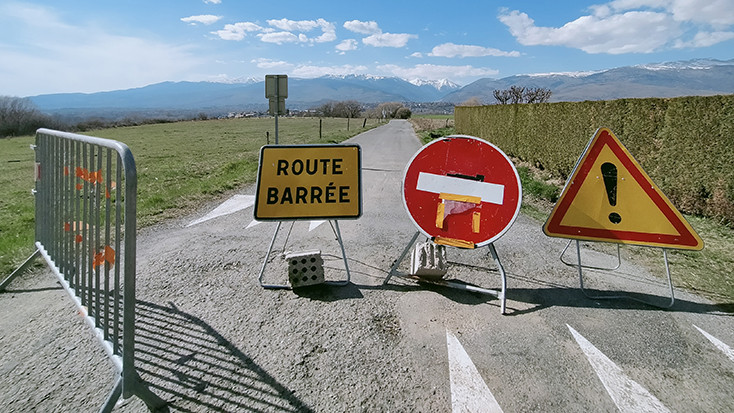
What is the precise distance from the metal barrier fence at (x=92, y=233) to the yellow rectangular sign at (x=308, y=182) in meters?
1.43

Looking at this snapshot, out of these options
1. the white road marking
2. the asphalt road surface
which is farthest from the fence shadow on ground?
the white road marking

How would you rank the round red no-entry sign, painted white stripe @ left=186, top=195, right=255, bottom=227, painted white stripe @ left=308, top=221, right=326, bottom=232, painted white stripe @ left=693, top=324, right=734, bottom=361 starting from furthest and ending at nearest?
painted white stripe @ left=186, top=195, right=255, bottom=227 < painted white stripe @ left=308, top=221, right=326, bottom=232 < the round red no-entry sign < painted white stripe @ left=693, top=324, right=734, bottom=361

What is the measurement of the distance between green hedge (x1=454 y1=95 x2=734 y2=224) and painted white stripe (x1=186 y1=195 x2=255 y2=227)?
28.6 feet

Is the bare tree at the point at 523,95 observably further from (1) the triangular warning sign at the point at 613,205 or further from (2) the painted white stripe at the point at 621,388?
(2) the painted white stripe at the point at 621,388

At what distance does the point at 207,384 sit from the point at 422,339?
1.63m

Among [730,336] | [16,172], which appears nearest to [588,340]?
[730,336]

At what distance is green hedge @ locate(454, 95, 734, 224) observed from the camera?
694cm

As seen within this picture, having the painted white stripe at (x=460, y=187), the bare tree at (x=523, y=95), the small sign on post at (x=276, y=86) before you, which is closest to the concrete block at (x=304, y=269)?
the painted white stripe at (x=460, y=187)

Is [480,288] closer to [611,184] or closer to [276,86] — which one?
[611,184]

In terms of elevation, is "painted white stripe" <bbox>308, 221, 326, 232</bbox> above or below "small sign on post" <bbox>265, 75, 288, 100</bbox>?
below

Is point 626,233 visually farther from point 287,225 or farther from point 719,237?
point 287,225

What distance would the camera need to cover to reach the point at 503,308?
3.58 m

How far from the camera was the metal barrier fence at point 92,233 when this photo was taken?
2264 millimetres

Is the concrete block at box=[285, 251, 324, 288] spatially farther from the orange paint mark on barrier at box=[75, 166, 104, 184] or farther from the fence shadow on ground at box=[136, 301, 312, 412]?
the orange paint mark on barrier at box=[75, 166, 104, 184]
